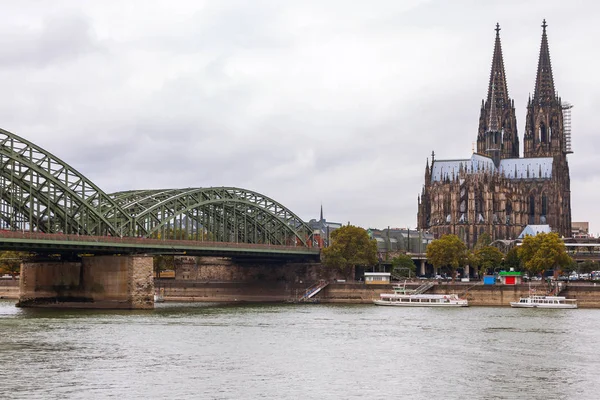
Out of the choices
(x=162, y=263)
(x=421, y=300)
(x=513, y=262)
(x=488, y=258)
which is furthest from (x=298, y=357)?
(x=488, y=258)

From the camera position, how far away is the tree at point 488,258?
554 feet

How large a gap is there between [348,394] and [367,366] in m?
9.92

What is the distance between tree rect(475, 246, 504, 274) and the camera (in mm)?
169000

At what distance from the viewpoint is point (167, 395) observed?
1945 inches

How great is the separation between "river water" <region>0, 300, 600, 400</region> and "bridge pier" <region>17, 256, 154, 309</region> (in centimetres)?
1147

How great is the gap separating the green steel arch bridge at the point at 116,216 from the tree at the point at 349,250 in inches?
124

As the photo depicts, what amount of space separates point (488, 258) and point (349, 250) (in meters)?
32.5

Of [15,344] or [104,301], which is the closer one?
[15,344]

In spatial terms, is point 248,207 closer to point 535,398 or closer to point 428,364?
point 428,364

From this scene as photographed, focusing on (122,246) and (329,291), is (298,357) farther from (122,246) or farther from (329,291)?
(329,291)

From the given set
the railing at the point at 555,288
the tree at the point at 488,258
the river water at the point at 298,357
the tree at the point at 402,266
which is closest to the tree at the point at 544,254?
the tree at the point at 402,266

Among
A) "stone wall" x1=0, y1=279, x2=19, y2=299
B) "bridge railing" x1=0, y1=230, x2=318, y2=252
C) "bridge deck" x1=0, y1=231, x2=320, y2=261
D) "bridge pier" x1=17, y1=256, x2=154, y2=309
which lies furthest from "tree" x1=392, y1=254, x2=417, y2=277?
"bridge pier" x1=17, y1=256, x2=154, y2=309

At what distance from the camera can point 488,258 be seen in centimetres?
17075

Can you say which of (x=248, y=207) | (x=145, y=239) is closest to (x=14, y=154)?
(x=145, y=239)
